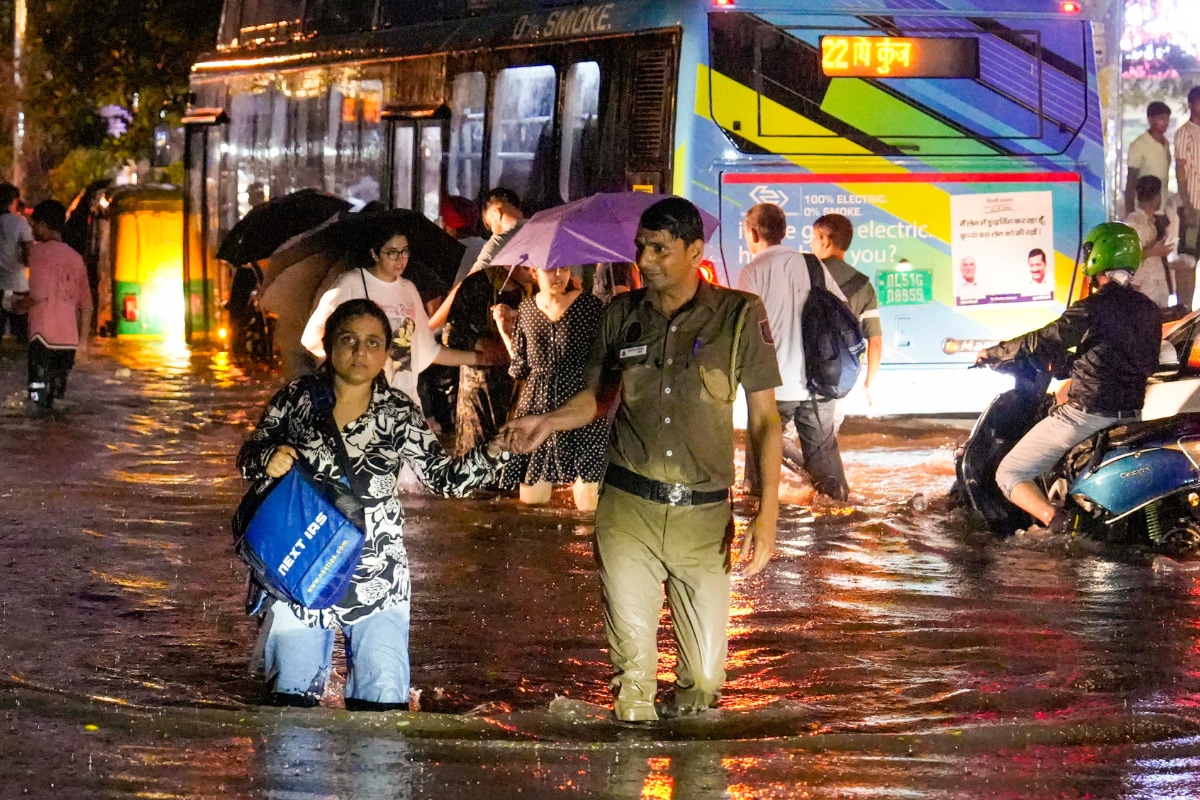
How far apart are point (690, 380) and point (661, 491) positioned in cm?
35

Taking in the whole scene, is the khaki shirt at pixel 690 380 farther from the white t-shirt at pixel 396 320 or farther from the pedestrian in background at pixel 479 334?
the pedestrian in background at pixel 479 334

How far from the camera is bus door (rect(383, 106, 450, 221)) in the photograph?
1548 centimetres

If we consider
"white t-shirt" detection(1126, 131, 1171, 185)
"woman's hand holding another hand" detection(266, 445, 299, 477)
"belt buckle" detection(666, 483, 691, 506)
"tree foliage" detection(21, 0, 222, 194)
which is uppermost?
"tree foliage" detection(21, 0, 222, 194)

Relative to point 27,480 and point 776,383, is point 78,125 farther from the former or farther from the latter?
point 776,383

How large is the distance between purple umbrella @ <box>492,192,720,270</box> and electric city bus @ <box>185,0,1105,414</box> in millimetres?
1802

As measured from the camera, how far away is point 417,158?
15844 millimetres

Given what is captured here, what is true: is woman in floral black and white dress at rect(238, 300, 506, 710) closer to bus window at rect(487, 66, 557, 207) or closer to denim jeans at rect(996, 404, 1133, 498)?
denim jeans at rect(996, 404, 1133, 498)

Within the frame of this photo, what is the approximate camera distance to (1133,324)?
8945 mm

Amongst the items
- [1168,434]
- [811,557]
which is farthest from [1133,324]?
[811,557]

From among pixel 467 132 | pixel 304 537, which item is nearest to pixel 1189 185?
pixel 467 132

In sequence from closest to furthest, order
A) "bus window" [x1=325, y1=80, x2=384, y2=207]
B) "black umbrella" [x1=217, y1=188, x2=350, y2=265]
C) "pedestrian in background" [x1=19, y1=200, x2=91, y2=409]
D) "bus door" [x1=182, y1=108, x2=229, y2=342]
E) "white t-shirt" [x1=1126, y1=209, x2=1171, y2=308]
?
"black umbrella" [x1=217, y1=188, x2=350, y2=265] < "white t-shirt" [x1=1126, y1=209, x2=1171, y2=308] < "pedestrian in background" [x1=19, y1=200, x2=91, y2=409] < "bus window" [x1=325, y1=80, x2=384, y2=207] < "bus door" [x1=182, y1=108, x2=229, y2=342]

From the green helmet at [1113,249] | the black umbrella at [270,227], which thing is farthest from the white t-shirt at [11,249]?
the green helmet at [1113,249]

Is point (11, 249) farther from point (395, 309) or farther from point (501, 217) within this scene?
point (395, 309)

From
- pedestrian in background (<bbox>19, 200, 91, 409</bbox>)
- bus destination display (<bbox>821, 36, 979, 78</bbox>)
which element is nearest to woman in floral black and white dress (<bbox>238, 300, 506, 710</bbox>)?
bus destination display (<bbox>821, 36, 979, 78</bbox>)
